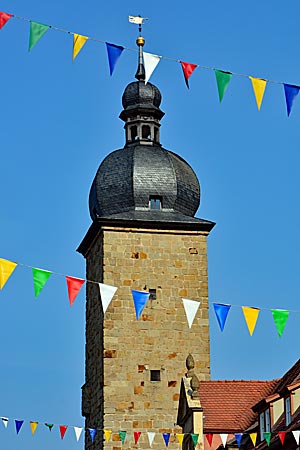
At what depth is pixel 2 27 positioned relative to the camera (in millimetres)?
15492

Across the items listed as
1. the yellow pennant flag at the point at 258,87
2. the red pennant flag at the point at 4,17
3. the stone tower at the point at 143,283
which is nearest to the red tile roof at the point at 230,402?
the stone tower at the point at 143,283

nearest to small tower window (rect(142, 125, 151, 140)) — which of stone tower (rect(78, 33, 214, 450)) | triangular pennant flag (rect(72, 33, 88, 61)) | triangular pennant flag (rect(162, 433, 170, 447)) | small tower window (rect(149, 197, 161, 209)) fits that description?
stone tower (rect(78, 33, 214, 450))

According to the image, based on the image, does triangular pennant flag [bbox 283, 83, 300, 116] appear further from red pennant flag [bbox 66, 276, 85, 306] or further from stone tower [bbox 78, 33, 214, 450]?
stone tower [bbox 78, 33, 214, 450]

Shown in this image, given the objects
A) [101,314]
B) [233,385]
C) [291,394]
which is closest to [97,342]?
[101,314]

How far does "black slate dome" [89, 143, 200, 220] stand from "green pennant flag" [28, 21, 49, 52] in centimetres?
2218

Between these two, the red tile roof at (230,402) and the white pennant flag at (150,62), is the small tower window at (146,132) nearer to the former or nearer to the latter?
the red tile roof at (230,402)

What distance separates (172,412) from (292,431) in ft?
39.7

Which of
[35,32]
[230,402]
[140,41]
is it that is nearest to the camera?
[35,32]

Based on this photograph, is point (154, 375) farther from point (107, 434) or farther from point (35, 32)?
point (35, 32)

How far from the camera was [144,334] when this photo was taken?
1449 inches

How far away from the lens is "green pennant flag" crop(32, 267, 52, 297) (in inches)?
708

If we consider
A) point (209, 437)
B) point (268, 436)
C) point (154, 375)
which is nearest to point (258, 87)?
point (268, 436)

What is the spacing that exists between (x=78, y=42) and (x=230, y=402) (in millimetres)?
18339

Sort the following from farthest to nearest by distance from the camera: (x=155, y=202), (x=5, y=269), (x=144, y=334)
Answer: (x=155, y=202) < (x=144, y=334) < (x=5, y=269)
